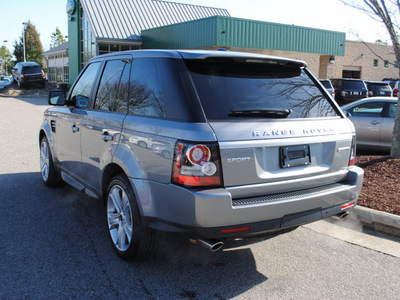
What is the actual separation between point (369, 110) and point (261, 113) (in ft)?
22.4

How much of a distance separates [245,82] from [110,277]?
81.5 inches

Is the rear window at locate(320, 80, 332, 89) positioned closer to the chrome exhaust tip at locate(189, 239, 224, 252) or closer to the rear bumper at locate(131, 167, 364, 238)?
the rear bumper at locate(131, 167, 364, 238)

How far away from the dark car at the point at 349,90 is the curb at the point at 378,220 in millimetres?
16922

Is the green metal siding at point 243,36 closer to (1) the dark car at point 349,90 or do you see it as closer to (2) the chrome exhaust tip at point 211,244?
(1) the dark car at point 349,90

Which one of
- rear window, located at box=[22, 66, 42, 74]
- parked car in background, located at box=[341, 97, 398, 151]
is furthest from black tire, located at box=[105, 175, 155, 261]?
rear window, located at box=[22, 66, 42, 74]

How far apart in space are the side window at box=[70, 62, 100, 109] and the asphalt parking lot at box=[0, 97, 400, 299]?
1427 millimetres

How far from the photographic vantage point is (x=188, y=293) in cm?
320

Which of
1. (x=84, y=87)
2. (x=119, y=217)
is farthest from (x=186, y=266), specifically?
(x=84, y=87)

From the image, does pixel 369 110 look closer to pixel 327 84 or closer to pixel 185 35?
pixel 327 84

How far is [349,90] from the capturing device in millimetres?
20594

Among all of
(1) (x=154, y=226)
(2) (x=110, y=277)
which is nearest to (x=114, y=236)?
(2) (x=110, y=277)

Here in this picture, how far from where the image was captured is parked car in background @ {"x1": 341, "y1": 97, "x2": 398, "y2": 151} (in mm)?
8680

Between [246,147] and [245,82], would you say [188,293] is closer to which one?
[246,147]

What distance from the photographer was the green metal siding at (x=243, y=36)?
2297 centimetres
